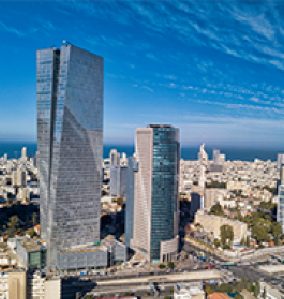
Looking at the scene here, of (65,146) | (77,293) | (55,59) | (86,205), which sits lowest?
(77,293)

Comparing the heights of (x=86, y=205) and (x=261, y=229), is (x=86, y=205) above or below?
above

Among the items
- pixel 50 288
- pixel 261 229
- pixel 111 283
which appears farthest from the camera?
pixel 261 229

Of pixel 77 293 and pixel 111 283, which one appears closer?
pixel 77 293

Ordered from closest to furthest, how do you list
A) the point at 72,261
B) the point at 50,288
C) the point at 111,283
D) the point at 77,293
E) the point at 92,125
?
the point at 50,288
the point at 77,293
the point at 111,283
the point at 72,261
the point at 92,125

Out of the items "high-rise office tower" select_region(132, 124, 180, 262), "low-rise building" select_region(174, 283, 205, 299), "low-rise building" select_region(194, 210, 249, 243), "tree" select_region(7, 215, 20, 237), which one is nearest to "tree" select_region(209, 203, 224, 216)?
"low-rise building" select_region(194, 210, 249, 243)

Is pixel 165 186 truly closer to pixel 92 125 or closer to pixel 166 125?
pixel 166 125

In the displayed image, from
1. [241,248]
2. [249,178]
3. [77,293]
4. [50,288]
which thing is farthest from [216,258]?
[249,178]
